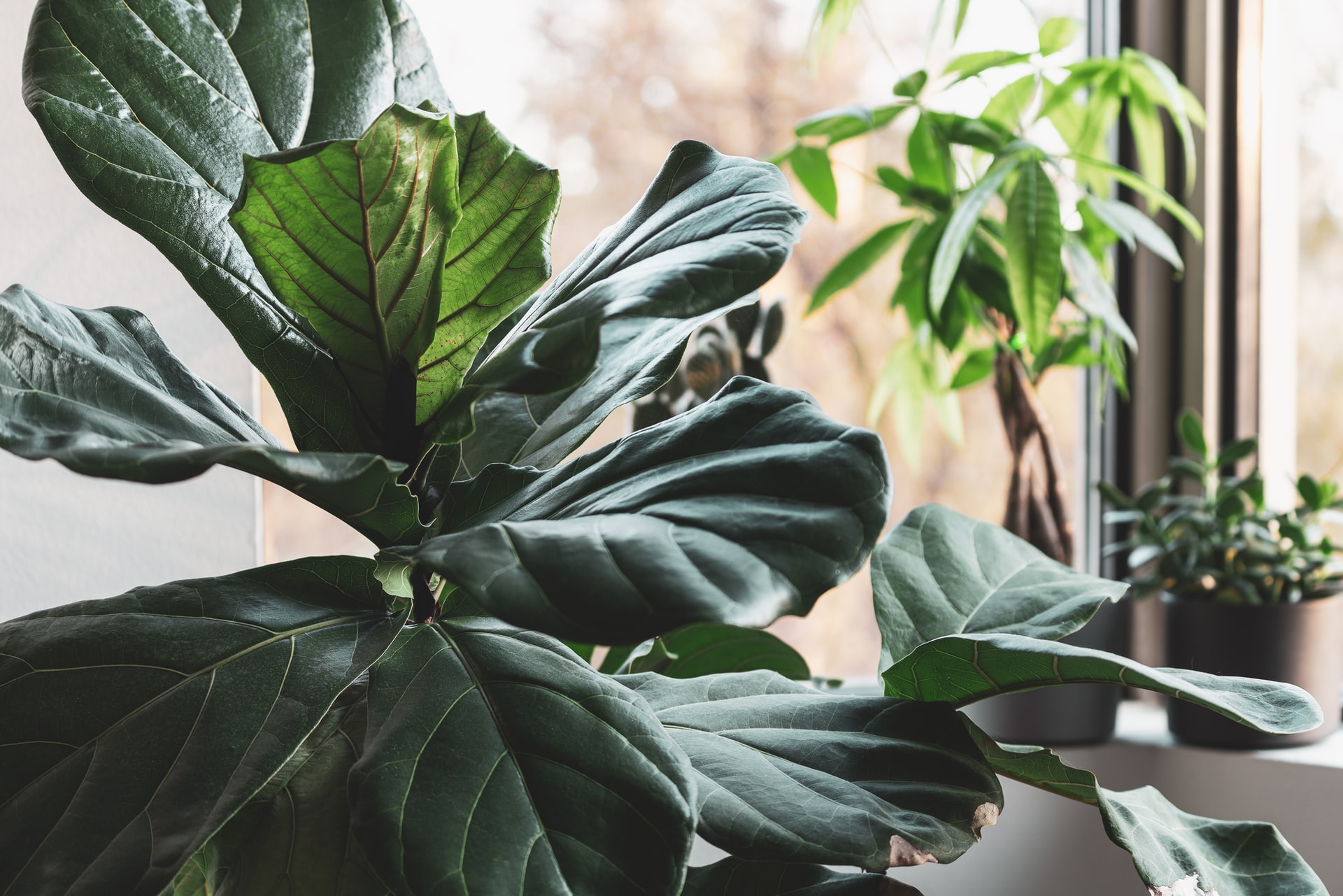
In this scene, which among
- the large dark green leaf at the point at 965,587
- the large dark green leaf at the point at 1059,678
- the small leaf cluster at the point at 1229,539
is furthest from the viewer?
the small leaf cluster at the point at 1229,539

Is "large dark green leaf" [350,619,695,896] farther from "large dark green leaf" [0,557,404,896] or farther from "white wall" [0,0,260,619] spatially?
"white wall" [0,0,260,619]

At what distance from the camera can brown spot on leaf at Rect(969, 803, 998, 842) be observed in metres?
0.36

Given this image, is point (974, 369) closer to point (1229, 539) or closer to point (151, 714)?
point (1229, 539)

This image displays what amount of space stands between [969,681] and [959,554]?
0.11 metres

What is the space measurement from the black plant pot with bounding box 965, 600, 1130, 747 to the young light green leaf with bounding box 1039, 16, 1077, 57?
595 mm

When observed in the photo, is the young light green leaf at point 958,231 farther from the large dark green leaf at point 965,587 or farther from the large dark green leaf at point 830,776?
the large dark green leaf at point 830,776

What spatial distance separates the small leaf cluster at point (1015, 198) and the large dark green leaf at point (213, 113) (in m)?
0.61

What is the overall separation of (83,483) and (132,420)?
56 cm

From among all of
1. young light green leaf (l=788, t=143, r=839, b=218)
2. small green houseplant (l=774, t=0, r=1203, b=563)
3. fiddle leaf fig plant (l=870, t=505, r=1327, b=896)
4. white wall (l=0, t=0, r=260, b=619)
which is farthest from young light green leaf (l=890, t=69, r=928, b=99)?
white wall (l=0, t=0, r=260, b=619)

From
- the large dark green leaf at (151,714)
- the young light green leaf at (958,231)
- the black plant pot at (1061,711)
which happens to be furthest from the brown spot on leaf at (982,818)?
the black plant pot at (1061,711)

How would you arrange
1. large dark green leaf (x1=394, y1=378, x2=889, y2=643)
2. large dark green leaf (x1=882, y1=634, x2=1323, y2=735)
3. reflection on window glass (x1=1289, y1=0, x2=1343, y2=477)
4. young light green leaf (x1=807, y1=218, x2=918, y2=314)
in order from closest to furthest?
large dark green leaf (x1=394, y1=378, x2=889, y2=643), large dark green leaf (x1=882, y1=634, x2=1323, y2=735), young light green leaf (x1=807, y1=218, x2=918, y2=314), reflection on window glass (x1=1289, y1=0, x2=1343, y2=477)

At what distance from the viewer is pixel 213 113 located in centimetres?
41

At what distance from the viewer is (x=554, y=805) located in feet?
1.00

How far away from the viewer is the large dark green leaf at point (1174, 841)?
411 millimetres
